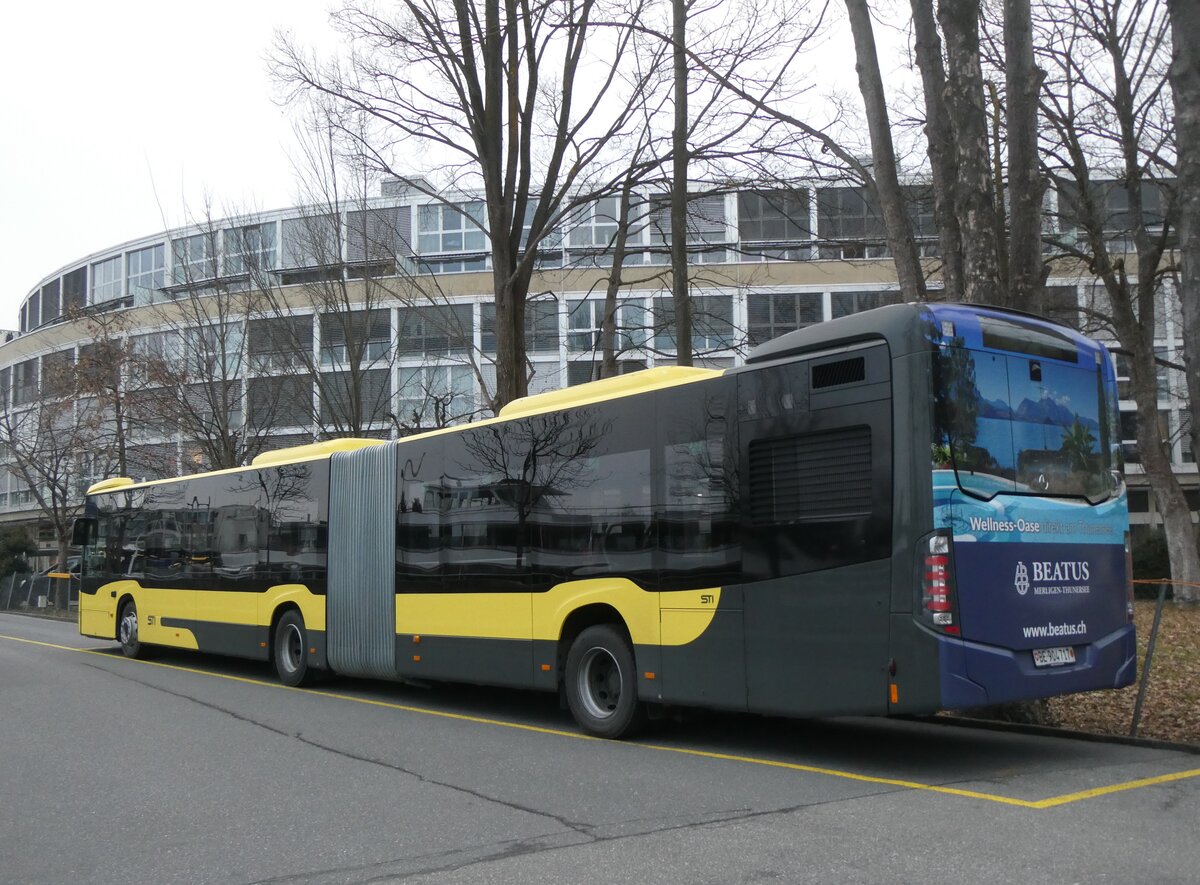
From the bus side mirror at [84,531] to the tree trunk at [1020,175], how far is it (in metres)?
16.8

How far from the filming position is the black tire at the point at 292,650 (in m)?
14.9

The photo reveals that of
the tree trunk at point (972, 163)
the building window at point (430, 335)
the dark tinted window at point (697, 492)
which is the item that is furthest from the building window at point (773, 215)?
the building window at point (430, 335)

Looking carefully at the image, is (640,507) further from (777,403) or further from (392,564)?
(392,564)

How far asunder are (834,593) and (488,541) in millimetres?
4570

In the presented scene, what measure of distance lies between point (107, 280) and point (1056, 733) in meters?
55.7

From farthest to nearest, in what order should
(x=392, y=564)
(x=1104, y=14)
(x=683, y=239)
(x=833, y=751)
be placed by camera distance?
(x=1104, y=14) < (x=683, y=239) < (x=392, y=564) < (x=833, y=751)

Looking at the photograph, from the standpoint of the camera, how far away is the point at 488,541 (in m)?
11.8

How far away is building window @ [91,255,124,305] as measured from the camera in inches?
2205

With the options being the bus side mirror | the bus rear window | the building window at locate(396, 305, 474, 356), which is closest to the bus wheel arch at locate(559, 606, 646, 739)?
the bus rear window

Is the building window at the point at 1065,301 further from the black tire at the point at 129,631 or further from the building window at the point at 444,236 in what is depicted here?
the building window at the point at 444,236

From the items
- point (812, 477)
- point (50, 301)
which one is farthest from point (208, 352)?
point (50, 301)

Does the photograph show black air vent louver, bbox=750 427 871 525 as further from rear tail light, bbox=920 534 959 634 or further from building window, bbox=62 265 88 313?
building window, bbox=62 265 88 313

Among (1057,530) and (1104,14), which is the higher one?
(1104,14)

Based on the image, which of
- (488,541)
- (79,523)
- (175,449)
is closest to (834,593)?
(488,541)
